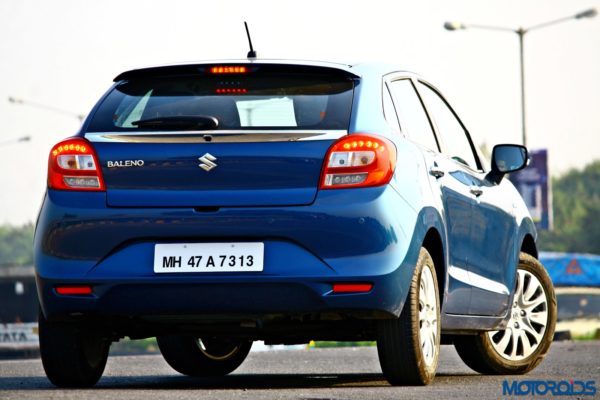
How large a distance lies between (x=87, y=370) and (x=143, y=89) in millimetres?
1568

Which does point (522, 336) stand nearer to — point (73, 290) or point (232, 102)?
point (232, 102)

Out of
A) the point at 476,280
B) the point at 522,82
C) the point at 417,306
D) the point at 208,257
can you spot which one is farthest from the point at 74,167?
the point at 522,82

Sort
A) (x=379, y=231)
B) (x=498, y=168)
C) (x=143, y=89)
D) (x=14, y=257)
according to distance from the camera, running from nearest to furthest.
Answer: (x=379, y=231) → (x=143, y=89) → (x=498, y=168) → (x=14, y=257)

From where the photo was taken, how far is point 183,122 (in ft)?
25.0

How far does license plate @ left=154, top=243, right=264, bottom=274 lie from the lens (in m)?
7.29

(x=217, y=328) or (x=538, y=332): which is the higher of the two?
(x=217, y=328)

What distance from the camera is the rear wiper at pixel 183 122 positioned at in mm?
7574

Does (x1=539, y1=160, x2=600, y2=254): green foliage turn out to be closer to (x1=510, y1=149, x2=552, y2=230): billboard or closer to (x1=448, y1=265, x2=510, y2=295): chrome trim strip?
(x1=510, y1=149, x2=552, y2=230): billboard

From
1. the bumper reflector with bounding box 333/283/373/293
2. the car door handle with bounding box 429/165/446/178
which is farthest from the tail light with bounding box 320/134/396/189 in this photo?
the car door handle with bounding box 429/165/446/178

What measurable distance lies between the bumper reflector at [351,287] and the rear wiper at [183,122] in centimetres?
104

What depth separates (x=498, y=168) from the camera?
9.78 metres

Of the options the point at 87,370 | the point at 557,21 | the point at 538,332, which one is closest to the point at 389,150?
the point at 87,370

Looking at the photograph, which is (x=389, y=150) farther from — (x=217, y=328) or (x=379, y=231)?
(x=217, y=328)

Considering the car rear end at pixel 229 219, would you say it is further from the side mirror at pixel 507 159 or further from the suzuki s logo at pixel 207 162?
the side mirror at pixel 507 159
